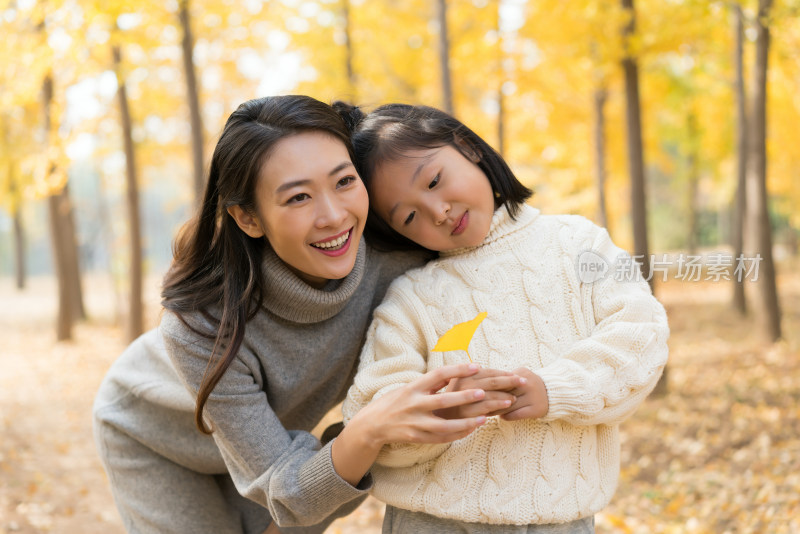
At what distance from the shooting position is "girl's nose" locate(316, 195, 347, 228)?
1.84 metres

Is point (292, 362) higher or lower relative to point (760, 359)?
higher

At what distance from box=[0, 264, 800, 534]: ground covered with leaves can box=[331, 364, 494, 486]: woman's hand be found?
1109mm

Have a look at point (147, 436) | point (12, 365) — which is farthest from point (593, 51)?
point (12, 365)

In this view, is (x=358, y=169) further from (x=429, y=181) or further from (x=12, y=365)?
(x=12, y=365)

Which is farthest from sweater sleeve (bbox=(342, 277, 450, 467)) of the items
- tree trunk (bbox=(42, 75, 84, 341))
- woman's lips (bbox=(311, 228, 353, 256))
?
tree trunk (bbox=(42, 75, 84, 341))

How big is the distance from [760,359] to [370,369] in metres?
6.92

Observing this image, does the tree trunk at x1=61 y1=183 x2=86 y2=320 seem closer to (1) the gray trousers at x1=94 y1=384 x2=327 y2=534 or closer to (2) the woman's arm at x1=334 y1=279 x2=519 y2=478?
(1) the gray trousers at x1=94 y1=384 x2=327 y2=534

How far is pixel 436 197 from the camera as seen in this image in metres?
1.94

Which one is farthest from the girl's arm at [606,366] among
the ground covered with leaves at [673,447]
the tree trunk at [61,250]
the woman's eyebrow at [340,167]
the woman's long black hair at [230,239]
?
the tree trunk at [61,250]

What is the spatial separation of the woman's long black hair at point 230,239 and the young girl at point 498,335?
0.27m

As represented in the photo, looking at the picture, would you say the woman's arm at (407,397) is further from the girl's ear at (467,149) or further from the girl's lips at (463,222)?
the girl's ear at (467,149)

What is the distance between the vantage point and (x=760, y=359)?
7402 mm

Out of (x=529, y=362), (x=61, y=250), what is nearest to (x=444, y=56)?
(x=529, y=362)

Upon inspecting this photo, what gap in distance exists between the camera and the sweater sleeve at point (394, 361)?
181cm
